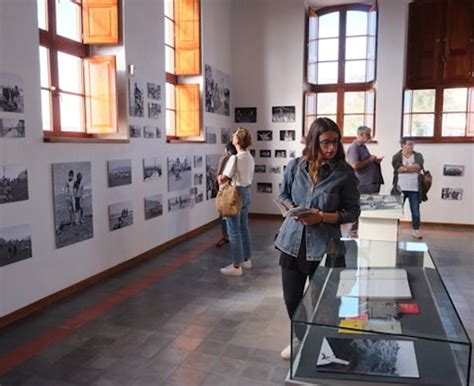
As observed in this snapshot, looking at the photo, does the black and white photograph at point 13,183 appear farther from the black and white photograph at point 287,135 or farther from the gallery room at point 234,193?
the black and white photograph at point 287,135

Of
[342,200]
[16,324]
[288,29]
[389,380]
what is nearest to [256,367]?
[342,200]

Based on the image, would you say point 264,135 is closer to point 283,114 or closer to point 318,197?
point 283,114

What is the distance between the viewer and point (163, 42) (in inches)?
216

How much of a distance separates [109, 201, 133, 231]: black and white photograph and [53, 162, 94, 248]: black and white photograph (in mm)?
334

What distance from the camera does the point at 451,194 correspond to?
7.21 meters

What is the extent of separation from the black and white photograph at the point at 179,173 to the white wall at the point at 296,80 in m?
2.25

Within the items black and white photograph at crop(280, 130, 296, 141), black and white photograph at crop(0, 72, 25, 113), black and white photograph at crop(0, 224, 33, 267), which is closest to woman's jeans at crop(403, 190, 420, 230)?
black and white photograph at crop(280, 130, 296, 141)

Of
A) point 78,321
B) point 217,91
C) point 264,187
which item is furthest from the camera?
point 264,187

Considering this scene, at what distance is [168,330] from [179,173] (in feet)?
10.1

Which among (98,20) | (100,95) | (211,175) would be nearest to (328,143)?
(100,95)

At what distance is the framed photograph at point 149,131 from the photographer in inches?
201

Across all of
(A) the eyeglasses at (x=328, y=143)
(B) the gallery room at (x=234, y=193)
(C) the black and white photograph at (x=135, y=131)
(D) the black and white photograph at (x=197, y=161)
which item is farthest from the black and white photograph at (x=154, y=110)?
(A) the eyeglasses at (x=328, y=143)

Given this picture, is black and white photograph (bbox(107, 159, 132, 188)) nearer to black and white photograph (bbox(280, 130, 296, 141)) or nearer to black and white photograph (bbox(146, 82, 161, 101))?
black and white photograph (bbox(146, 82, 161, 101))

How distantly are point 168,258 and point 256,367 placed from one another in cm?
275
